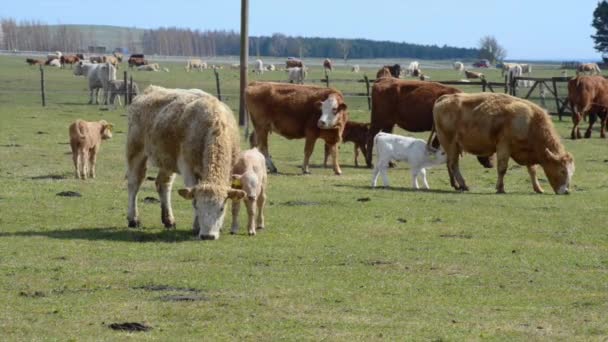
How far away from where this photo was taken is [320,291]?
34.5 feet

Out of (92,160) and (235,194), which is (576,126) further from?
(235,194)

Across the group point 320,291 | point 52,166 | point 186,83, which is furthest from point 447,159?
point 186,83

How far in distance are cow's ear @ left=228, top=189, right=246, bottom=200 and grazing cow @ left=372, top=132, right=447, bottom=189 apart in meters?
7.32

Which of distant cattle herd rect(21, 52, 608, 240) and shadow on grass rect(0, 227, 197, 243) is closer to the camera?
distant cattle herd rect(21, 52, 608, 240)

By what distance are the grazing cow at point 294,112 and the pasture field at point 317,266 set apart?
9.24ft

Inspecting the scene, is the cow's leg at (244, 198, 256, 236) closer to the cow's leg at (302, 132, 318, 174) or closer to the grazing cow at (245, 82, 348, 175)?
the cow's leg at (302, 132, 318, 174)

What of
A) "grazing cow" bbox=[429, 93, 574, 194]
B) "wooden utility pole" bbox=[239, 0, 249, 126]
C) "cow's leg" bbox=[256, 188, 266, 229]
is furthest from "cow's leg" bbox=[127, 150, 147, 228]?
"wooden utility pole" bbox=[239, 0, 249, 126]

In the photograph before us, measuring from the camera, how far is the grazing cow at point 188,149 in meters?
13.2

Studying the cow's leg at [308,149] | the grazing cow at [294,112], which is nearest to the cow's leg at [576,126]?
the grazing cow at [294,112]

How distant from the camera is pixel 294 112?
23812mm

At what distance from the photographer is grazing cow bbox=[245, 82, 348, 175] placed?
23.6 m

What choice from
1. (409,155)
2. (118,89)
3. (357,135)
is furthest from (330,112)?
(118,89)

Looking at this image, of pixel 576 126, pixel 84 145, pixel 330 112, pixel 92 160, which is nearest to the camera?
pixel 84 145

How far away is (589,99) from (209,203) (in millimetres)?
Answer: 22868
